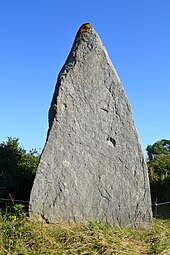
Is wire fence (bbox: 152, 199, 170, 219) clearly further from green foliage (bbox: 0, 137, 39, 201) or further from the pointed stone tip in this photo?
the pointed stone tip

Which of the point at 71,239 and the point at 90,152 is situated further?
the point at 90,152

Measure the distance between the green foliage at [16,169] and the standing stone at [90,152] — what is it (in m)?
1.96

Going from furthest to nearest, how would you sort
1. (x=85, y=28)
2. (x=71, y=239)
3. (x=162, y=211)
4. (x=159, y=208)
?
1. (x=159, y=208)
2. (x=162, y=211)
3. (x=85, y=28)
4. (x=71, y=239)

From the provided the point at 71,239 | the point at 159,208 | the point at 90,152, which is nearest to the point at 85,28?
the point at 90,152

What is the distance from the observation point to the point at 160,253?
6.61 m

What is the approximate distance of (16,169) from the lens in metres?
11.1

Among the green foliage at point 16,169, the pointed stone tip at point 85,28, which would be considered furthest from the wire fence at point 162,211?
the pointed stone tip at point 85,28

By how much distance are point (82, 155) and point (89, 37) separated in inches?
93.0

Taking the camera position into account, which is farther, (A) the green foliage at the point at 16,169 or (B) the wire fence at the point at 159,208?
(A) the green foliage at the point at 16,169

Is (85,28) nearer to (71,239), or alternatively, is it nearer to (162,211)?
(71,239)

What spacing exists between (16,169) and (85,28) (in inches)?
169

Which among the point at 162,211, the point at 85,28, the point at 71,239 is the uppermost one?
the point at 85,28

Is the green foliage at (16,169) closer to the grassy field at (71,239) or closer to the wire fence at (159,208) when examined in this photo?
the wire fence at (159,208)

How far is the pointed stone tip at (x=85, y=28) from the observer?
28.4 feet
